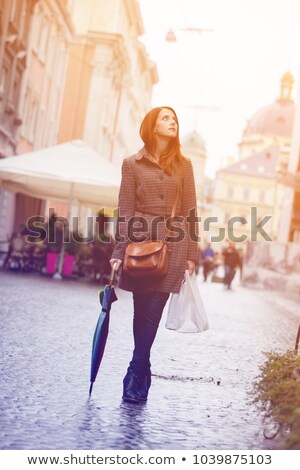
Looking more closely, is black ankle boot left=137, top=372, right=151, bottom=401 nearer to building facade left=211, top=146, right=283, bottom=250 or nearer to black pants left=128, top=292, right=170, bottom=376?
black pants left=128, top=292, right=170, bottom=376

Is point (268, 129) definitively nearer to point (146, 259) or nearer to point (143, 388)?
point (143, 388)

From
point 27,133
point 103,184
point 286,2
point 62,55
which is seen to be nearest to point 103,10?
point 62,55

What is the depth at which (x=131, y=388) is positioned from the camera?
565 cm

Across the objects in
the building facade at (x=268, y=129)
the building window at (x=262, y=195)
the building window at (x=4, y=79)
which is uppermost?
the building facade at (x=268, y=129)

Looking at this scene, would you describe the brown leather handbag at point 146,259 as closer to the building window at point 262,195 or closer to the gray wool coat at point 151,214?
the gray wool coat at point 151,214

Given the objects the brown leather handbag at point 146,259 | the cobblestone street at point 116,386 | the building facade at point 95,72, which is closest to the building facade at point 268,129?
the building facade at point 95,72

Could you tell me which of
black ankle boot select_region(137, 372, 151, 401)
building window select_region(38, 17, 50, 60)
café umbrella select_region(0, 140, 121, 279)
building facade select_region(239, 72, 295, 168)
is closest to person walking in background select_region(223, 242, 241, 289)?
building window select_region(38, 17, 50, 60)

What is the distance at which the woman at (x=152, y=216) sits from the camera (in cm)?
561

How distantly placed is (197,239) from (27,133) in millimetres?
23895

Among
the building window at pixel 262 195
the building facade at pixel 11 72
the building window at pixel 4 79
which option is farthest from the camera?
the building window at pixel 262 195

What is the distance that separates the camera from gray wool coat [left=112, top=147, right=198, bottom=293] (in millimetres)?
5605

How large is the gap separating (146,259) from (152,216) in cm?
30

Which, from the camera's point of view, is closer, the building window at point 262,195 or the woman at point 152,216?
the woman at point 152,216
